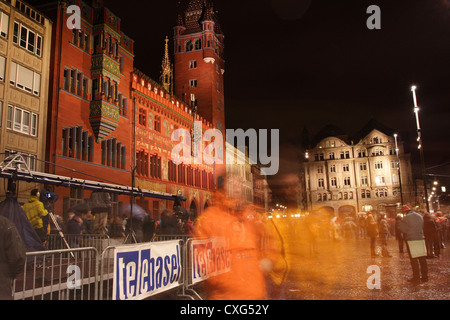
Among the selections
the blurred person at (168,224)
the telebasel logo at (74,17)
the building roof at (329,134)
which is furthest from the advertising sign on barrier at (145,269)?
the building roof at (329,134)

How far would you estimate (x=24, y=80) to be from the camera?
2098cm

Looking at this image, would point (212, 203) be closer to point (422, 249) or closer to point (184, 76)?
point (184, 76)

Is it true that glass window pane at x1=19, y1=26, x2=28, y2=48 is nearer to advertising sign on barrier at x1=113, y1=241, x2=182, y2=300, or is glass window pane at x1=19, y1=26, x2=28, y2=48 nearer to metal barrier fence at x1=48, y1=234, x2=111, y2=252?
metal barrier fence at x1=48, y1=234, x2=111, y2=252

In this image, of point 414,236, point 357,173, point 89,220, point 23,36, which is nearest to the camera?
point 414,236

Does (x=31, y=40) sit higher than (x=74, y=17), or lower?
lower

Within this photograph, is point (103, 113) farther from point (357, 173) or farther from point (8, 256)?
point (357, 173)

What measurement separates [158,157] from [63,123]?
11.3 m

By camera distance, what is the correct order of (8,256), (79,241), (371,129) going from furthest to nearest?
(371,129) → (79,241) → (8,256)

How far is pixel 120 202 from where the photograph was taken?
25453mm

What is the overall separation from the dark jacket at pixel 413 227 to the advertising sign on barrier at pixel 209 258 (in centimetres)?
466

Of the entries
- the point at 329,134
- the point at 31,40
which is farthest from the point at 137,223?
the point at 329,134

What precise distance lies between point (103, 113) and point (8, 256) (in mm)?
21291

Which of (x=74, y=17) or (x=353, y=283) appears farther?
(x=74, y=17)
